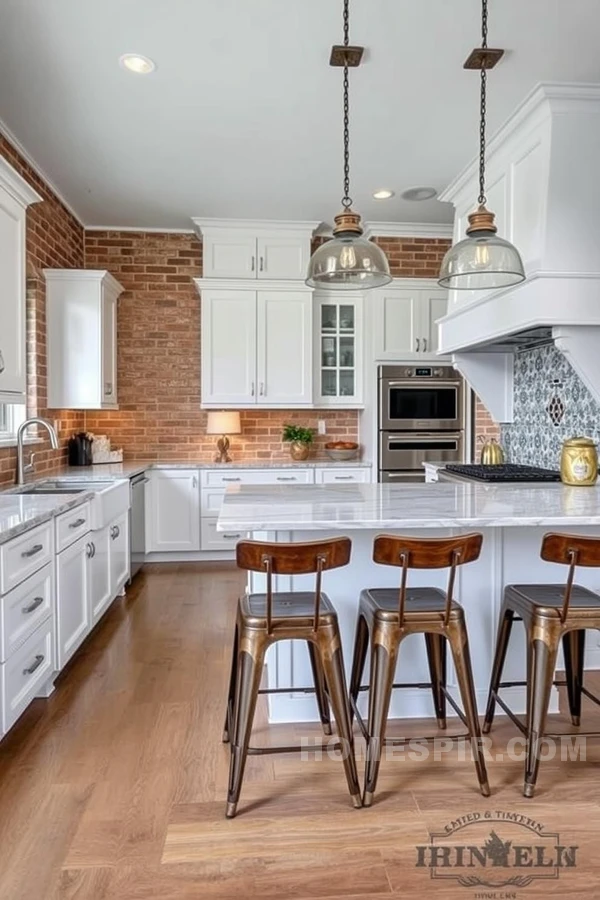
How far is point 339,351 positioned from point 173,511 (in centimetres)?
199

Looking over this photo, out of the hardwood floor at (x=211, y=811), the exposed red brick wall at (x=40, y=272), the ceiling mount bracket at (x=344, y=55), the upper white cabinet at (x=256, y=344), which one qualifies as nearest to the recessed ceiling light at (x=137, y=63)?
the ceiling mount bracket at (x=344, y=55)

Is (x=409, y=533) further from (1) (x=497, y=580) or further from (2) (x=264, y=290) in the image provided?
(2) (x=264, y=290)

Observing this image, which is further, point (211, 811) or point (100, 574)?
point (100, 574)

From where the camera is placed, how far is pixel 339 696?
1.83 metres

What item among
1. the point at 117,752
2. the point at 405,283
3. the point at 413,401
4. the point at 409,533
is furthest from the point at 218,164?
the point at 117,752

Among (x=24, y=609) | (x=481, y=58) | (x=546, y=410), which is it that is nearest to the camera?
(x=24, y=609)

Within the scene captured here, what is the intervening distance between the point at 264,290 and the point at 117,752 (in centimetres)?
368

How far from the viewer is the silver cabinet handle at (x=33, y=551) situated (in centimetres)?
222

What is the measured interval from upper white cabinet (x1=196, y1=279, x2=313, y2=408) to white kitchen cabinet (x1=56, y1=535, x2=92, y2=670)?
2191 millimetres

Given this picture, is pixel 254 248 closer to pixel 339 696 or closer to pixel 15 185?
pixel 15 185

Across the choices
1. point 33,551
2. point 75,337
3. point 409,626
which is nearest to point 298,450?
point 75,337

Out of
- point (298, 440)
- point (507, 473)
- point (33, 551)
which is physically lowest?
point (33, 551)

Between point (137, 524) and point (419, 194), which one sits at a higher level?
point (419, 194)

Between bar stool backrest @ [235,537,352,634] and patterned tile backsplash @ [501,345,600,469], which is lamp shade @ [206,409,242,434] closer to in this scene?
patterned tile backsplash @ [501,345,600,469]
